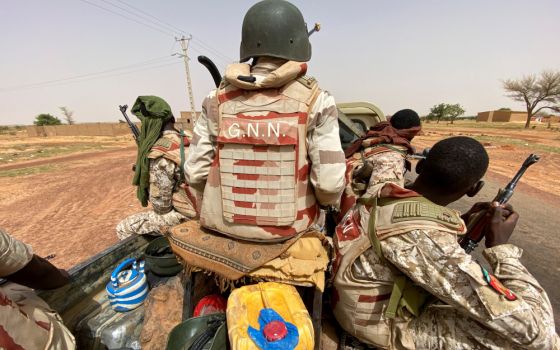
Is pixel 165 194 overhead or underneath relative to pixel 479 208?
underneath

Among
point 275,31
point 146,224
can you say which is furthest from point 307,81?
point 146,224

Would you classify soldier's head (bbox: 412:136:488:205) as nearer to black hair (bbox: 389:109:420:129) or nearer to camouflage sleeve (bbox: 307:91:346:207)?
camouflage sleeve (bbox: 307:91:346:207)

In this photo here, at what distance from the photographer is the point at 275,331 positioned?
1116 millimetres

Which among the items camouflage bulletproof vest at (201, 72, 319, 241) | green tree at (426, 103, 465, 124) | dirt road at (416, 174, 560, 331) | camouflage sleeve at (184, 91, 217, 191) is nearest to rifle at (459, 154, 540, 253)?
camouflage bulletproof vest at (201, 72, 319, 241)

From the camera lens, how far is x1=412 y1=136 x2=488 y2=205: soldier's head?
1457mm

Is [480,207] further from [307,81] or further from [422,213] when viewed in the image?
[307,81]

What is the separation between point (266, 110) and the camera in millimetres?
1443

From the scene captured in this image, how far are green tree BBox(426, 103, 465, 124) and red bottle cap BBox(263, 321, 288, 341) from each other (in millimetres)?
51222

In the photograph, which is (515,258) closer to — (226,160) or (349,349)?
(349,349)

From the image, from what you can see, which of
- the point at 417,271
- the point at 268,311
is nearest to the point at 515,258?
the point at 417,271

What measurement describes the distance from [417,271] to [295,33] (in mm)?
1375

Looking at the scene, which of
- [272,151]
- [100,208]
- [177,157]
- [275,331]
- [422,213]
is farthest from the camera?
[100,208]

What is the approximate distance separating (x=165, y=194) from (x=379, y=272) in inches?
95.3

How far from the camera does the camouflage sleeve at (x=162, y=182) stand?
293 cm
